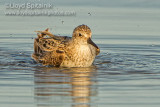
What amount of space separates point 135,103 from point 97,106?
720mm

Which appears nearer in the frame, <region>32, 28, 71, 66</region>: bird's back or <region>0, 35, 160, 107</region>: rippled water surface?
<region>0, 35, 160, 107</region>: rippled water surface

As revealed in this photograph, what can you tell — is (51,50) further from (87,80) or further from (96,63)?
(87,80)

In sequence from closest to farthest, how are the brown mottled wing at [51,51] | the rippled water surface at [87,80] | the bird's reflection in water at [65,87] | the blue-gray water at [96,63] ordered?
the bird's reflection in water at [65,87]
the rippled water surface at [87,80]
the blue-gray water at [96,63]
the brown mottled wing at [51,51]

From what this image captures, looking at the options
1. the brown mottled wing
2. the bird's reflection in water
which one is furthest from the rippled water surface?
the brown mottled wing

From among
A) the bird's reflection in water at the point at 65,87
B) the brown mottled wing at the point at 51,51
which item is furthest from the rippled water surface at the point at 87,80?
the brown mottled wing at the point at 51,51

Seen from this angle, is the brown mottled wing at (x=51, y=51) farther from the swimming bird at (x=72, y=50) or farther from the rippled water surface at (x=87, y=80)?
the rippled water surface at (x=87, y=80)

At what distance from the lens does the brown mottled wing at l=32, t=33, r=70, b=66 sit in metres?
14.4

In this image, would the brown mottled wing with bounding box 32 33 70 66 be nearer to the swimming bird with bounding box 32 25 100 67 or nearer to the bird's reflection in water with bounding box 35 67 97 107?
the swimming bird with bounding box 32 25 100 67

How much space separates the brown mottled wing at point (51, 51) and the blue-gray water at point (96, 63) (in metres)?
0.28

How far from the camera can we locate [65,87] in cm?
1160

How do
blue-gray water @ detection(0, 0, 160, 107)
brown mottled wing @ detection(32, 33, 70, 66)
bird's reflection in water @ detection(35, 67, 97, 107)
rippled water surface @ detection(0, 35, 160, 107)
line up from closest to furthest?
bird's reflection in water @ detection(35, 67, 97, 107) < rippled water surface @ detection(0, 35, 160, 107) < blue-gray water @ detection(0, 0, 160, 107) < brown mottled wing @ detection(32, 33, 70, 66)

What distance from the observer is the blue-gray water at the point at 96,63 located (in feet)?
34.9

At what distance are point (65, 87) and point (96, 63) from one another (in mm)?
3799

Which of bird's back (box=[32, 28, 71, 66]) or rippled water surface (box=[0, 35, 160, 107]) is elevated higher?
bird's back (box=[32, 28, 71, 66])
